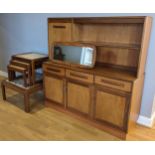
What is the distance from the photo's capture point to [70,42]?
2.47 meters

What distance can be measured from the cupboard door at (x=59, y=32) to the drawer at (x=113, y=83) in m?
0.82

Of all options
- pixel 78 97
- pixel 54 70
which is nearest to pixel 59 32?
pixel 54 70

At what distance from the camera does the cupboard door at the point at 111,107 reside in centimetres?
202

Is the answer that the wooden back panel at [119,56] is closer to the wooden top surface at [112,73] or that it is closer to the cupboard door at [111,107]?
the wooden top surface at [112,73]

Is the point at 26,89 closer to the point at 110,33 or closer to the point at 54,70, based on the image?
the point at 54,70

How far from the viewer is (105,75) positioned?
2.07 metres

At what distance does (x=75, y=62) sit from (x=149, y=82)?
1058 mm

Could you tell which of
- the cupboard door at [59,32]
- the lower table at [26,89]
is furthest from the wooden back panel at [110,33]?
the lower table at [26,89]

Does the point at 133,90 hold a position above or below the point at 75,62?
below

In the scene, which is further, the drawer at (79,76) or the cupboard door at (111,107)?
the drawer at (79,76)

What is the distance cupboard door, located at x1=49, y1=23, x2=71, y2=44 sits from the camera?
2473mm

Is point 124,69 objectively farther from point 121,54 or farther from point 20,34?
point 20,34

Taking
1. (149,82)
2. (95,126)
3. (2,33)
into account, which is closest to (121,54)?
(149,82)

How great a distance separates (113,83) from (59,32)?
1180 millimetres
